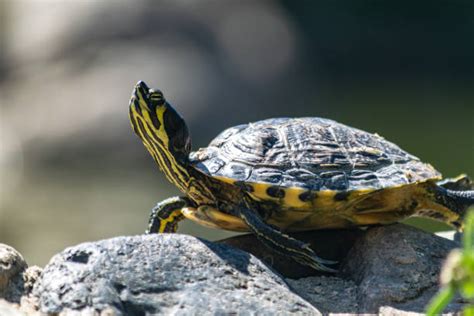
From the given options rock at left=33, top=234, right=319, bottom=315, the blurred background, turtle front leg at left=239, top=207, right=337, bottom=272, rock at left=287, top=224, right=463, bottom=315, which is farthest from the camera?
the blurred background

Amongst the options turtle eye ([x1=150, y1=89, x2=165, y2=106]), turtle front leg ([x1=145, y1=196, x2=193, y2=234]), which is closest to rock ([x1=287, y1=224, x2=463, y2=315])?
turtle front leg ([x1=145, y1=196, x2=193, y2=234])

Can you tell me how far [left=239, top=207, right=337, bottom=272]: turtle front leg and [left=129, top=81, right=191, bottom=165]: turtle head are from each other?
420mm

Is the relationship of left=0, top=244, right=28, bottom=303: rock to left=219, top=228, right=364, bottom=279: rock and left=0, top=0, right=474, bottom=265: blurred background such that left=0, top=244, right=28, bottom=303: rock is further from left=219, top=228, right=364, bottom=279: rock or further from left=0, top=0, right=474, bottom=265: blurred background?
left=0, top=0, right=474, bottom=265: blurred background

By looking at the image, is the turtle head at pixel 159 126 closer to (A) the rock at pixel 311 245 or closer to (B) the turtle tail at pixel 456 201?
(A) the rock at pixel 311 245

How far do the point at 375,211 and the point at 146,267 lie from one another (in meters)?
1.05

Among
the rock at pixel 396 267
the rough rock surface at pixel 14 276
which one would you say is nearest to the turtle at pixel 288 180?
A: the rock at pixel 396 267

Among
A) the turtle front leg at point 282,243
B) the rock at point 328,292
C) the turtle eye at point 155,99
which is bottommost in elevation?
the rock at point 328,292

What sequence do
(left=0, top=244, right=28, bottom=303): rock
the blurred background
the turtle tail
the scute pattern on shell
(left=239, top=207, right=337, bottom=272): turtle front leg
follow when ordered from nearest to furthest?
(left=0, top=244, right=28, bottom=303): rock < (left=239, top=207, right=337, bottom=272): turtle front leg < the scute pattern on shell < the turtle tail < the blurred background

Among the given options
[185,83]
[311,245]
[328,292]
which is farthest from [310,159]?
[185,83]

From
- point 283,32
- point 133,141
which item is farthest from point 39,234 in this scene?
point 283,32

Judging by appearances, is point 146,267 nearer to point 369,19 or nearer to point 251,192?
point 251,192

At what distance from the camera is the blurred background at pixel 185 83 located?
9.88m

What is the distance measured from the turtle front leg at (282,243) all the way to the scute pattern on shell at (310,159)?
153 mm

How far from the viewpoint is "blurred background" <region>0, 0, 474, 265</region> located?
32.4 ft
